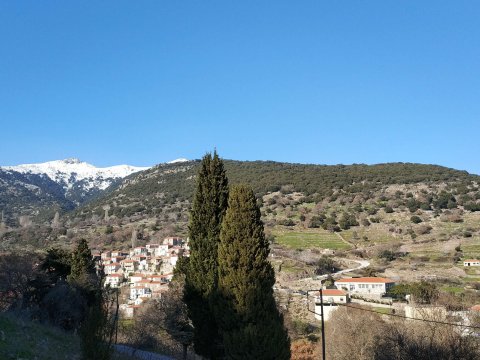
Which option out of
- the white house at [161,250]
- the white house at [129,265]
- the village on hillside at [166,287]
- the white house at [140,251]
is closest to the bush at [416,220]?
the village on hillside at [166,287]

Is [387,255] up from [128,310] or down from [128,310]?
up

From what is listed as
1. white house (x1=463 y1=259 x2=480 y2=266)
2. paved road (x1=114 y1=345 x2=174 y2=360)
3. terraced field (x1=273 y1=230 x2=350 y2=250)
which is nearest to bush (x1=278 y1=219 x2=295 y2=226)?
terraced field (x1=273 y1=230 x2=350 y2=250)

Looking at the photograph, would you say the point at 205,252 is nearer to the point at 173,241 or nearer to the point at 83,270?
the point at 83,270

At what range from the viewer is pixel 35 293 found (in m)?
25.6

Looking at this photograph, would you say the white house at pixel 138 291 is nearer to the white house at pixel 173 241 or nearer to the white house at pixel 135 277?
the white house at pixel 135 277

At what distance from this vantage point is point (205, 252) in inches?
617

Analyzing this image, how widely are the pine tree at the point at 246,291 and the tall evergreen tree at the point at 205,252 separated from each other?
1.09 meters

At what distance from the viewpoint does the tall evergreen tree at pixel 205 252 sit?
15.0 meters

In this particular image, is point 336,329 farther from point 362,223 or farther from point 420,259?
point 362,223

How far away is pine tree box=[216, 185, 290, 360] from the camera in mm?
12711

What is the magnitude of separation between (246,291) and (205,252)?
302cm

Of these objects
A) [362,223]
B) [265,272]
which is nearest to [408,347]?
[265,272]

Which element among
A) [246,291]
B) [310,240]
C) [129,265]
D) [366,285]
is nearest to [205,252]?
[246,291]

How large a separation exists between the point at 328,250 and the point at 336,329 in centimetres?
3879
